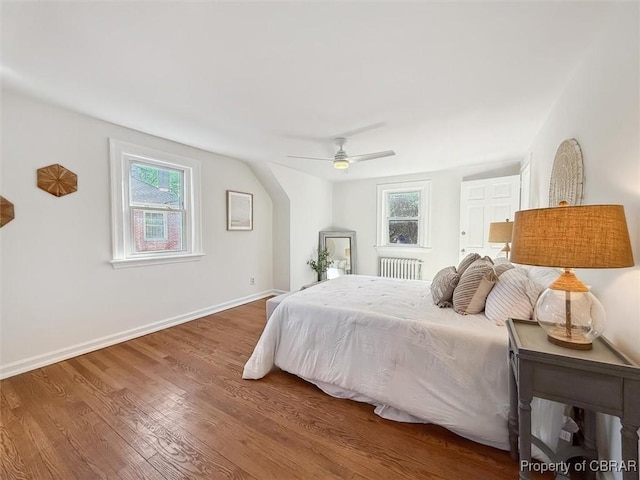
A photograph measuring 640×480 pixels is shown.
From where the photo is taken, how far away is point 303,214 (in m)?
5.05

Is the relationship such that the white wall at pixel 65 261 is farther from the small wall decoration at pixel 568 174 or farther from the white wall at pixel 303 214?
the small wall decoration at pixel 568 174

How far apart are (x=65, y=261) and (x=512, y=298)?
3716 mm

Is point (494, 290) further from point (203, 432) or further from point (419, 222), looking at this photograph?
point (419, 222)

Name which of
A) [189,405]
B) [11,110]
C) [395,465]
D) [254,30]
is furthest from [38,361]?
[254,30]

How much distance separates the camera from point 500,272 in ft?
Answer: 6.27

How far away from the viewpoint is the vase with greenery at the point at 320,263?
525 cm

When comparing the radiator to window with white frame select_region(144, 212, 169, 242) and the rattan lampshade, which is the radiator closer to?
window with white frame select_region(144, 212, 169, 242)

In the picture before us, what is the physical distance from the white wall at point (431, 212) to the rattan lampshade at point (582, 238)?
3791 mm

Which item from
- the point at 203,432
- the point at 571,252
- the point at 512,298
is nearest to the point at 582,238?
the point at 571,252

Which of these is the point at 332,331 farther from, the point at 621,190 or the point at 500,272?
the point at 621,190

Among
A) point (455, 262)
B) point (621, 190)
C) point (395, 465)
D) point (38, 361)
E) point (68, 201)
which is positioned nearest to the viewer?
point (621, 190)

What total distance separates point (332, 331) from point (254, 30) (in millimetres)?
1976

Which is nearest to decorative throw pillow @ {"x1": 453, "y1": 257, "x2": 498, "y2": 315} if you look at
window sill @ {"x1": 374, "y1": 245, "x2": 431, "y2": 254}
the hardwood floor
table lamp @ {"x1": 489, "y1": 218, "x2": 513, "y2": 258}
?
the hardwood floor

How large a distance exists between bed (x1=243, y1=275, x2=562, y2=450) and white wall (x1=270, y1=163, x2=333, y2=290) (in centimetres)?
247
